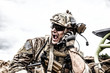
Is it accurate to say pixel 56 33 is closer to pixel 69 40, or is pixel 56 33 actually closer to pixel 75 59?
pixel 69 40

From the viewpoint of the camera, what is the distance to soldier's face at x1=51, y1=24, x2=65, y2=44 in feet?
11.5

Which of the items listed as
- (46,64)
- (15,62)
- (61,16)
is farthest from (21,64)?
(61,16)

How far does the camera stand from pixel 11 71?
11.4 ft

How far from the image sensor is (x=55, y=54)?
358 centimetres

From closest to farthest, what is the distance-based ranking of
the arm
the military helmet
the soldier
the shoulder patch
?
the arm < the soldier < the military helmet < the shoulder patch

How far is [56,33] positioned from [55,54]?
1.10 ft

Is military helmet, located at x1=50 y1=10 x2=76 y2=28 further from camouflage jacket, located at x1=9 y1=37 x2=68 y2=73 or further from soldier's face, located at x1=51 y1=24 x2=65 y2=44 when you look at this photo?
camouflage jacket, located at x1=9 y1=37 x2=68 y2=73

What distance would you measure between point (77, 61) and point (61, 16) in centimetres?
85

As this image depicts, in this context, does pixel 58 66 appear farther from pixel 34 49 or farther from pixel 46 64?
pixel 34 49

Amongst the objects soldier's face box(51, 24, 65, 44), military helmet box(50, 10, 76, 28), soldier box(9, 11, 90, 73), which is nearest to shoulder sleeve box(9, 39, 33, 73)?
soldier box(9, 11, 90, 73)

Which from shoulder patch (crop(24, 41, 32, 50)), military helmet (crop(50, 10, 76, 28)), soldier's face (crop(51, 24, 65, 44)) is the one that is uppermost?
military helmet (crop(50, 10, 76, 28))

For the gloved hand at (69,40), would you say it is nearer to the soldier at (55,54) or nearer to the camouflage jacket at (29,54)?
the soldier at (55,54)

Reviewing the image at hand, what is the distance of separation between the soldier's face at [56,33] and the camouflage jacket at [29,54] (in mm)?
180

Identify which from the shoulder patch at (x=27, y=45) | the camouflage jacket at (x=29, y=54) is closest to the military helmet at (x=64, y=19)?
the camouflage jacket at (x=29, y=54)
